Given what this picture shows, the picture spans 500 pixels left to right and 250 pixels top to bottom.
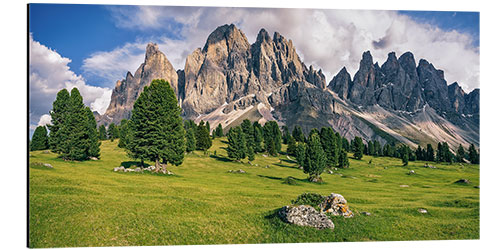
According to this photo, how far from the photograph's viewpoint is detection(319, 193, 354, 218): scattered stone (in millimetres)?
17141

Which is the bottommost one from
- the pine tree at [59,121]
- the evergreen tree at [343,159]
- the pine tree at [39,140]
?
the evergreen tree at [343,159]

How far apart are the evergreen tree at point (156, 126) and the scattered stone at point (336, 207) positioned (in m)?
21.8

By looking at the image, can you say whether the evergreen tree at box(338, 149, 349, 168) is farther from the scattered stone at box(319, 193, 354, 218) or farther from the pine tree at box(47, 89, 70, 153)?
the pine tree at box(47, 89, 70, 153)

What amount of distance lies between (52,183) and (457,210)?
100 ft

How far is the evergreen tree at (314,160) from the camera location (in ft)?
145

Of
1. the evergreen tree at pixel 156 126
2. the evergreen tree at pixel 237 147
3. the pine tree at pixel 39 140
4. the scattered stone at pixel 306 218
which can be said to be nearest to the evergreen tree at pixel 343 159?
the evergreen tree at pixel 237 147

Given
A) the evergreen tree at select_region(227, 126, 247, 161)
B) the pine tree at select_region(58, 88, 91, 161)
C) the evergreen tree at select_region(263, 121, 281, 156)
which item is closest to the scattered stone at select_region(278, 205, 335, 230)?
the pine tree at select_region(58, 88, 91, 161)

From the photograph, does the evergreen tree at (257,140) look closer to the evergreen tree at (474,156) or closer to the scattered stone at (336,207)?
the evergreen tree at (474,156)

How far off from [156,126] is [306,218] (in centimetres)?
2390

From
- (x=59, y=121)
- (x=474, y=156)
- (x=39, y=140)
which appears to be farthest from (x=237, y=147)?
(x=474, y=156)

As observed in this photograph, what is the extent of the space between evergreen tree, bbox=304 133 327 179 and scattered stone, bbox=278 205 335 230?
29.0 m
